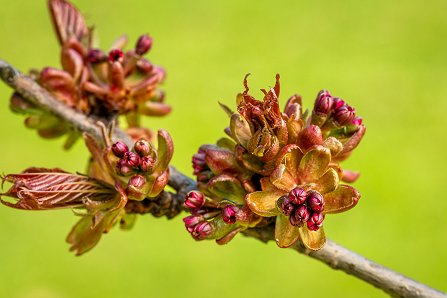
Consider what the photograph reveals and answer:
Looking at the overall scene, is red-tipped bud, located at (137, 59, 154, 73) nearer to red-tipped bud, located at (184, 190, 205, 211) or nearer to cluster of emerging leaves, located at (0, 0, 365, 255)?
cluster of emerging leaves, located at (0, 0, 365, 255)

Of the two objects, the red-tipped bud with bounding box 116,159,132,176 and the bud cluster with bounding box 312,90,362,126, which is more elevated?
the bud cluster with bounding box 312,90,362,126

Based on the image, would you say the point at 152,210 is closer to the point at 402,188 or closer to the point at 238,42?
the point at 402,188

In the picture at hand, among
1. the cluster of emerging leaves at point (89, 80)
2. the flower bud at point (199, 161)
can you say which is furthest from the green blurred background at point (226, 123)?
the flower bud at point (199, 161)

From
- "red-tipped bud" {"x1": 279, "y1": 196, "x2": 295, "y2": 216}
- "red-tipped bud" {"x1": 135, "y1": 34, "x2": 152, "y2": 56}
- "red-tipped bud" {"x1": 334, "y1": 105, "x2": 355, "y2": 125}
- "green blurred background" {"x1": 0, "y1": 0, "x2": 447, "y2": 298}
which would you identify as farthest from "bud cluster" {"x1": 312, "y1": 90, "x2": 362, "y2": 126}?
"green blurred background" {"x1": 0, "y1": 0, "x2": 447, "y2": 298}

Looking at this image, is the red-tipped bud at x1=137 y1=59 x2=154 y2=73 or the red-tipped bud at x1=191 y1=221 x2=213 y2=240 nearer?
the red-tipped bud at x1=191 y1=221 x2=213 y2=240

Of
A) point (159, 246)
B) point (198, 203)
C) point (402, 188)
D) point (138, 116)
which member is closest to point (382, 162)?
point (402, 188)

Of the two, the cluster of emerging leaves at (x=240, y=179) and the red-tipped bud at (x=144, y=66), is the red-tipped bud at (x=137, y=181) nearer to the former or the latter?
the cluster of emerging leaves at (x=240, y=179)
